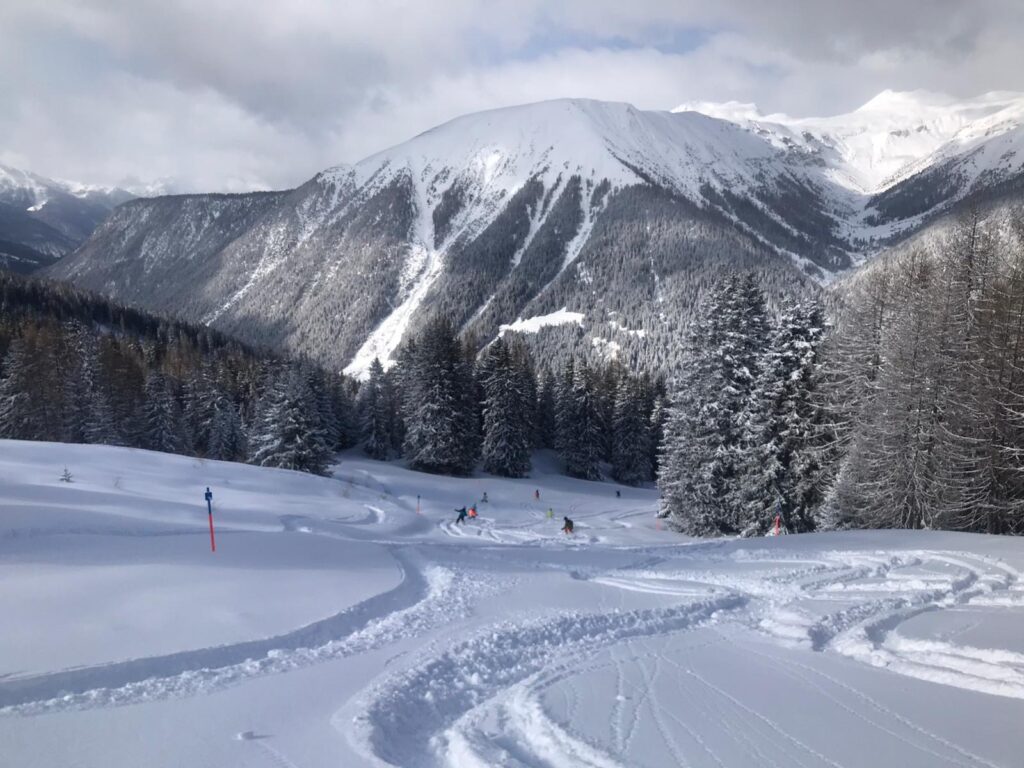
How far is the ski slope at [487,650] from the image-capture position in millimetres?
5336

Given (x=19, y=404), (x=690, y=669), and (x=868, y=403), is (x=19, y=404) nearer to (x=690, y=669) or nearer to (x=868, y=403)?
(x=690, y=669)

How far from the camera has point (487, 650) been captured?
799cm

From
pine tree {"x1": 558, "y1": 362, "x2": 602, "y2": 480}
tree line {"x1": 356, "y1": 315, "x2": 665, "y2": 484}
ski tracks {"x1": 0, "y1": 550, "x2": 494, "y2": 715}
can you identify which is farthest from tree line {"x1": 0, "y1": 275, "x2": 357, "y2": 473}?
ski tracks {"x1": 0, "y1": 550, "x2": 494, "y2": 715}

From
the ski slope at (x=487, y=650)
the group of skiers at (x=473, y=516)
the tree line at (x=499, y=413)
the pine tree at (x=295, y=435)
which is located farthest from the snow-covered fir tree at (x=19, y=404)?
the ski slope at (x=487, y=650)

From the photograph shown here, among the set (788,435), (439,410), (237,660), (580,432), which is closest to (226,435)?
(439,410)

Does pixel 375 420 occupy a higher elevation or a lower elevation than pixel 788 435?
higher

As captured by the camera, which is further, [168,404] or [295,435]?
[168,404]

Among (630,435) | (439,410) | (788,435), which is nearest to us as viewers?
(788,435)

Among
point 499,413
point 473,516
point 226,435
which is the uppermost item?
point 499,413

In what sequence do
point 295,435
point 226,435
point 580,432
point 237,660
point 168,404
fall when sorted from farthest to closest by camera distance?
point 580,432
point 226,435
point 168,404
point 295,435
point 237,660

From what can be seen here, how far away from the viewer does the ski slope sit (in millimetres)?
5336

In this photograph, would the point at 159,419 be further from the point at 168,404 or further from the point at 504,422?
the point at 504,422

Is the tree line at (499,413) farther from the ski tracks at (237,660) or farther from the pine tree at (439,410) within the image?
the ski tracks at (237,660)

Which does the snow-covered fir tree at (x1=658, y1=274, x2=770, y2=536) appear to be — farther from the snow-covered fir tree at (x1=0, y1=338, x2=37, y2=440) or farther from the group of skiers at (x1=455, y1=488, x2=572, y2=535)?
the snow-covered fir tree at (x1=0, y1=338, x2=37, y2=440)
